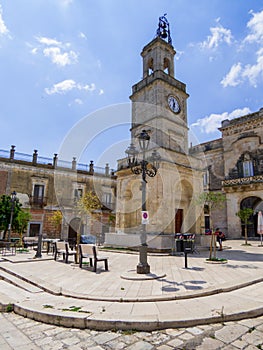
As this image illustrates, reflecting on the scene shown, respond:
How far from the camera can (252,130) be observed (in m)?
23.5

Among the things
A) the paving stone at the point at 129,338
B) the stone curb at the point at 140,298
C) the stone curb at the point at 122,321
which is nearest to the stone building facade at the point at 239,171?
the stone curb at the point at 140,298

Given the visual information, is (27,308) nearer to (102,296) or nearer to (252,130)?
(102,296)

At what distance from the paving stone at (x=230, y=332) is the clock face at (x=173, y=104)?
14.0 m

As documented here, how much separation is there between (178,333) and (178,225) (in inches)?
451

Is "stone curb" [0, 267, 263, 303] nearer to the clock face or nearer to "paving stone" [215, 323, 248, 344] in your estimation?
"paving stone" [215, 323, 248, 344]

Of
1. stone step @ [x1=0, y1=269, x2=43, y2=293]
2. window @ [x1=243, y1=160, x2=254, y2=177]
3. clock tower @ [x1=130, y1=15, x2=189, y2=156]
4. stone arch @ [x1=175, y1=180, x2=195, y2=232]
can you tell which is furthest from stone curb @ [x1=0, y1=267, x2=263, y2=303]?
window @ [x1=243, y1=160, x2=254, y2=177]

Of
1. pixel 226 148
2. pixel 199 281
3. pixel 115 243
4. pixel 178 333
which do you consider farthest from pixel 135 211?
pixel 226 148

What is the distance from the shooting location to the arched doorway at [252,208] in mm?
21750

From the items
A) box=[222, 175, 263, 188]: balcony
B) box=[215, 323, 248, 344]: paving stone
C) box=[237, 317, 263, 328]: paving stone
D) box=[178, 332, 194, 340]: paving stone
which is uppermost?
box=[222, 175, 263, 188]: balcony

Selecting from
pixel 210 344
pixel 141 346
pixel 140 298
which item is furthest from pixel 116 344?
pixel 140 298

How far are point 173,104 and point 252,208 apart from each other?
13.9 meters

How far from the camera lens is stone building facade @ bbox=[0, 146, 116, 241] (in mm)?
20719

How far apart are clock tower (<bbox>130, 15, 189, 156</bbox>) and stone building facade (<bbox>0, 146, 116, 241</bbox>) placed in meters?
9.12

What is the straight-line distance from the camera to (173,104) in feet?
51.4
